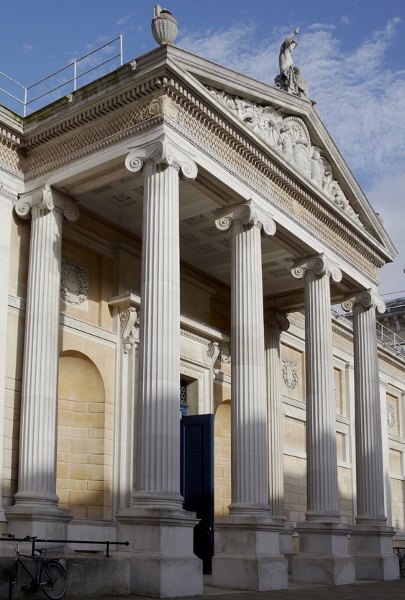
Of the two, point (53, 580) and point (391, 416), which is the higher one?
point (391, 416)

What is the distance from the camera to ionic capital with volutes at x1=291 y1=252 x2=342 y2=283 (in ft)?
68.9

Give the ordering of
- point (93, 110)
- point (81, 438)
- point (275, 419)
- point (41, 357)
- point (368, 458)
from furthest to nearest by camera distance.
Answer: point (275, 419), point (368, 458), point (81, 438), point (93, 110), point (41, 357)

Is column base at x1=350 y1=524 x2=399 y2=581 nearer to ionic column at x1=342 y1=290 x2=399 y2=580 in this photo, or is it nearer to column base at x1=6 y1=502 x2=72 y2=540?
ionic column at x1=342 y1=290 x2=399 y2=580

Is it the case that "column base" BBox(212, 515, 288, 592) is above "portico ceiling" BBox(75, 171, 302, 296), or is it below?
below

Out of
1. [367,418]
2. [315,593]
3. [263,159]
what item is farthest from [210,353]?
[315,593]

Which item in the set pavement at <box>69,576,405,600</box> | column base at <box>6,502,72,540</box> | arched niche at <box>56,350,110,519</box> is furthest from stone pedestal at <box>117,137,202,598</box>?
arched niche at <box>56,350,110,519</box>

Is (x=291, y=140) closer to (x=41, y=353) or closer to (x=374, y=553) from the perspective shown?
(x=41, y=353)

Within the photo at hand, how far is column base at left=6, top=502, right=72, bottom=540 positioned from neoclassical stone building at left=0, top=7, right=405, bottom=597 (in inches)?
1.5

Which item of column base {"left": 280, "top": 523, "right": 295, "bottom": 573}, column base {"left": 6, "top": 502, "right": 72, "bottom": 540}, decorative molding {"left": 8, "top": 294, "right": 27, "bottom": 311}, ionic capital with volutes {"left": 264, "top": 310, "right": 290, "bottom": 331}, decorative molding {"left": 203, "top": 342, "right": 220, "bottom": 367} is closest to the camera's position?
column base {"left": 6, "top": 502, "right": 72, "bottom": 540}

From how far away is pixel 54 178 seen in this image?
17.0 m

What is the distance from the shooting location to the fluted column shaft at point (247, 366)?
1659 cm

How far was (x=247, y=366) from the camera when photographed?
1711cm

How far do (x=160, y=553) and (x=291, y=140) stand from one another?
1141 cm

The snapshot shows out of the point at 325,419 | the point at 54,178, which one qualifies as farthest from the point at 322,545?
the point at 54,178
